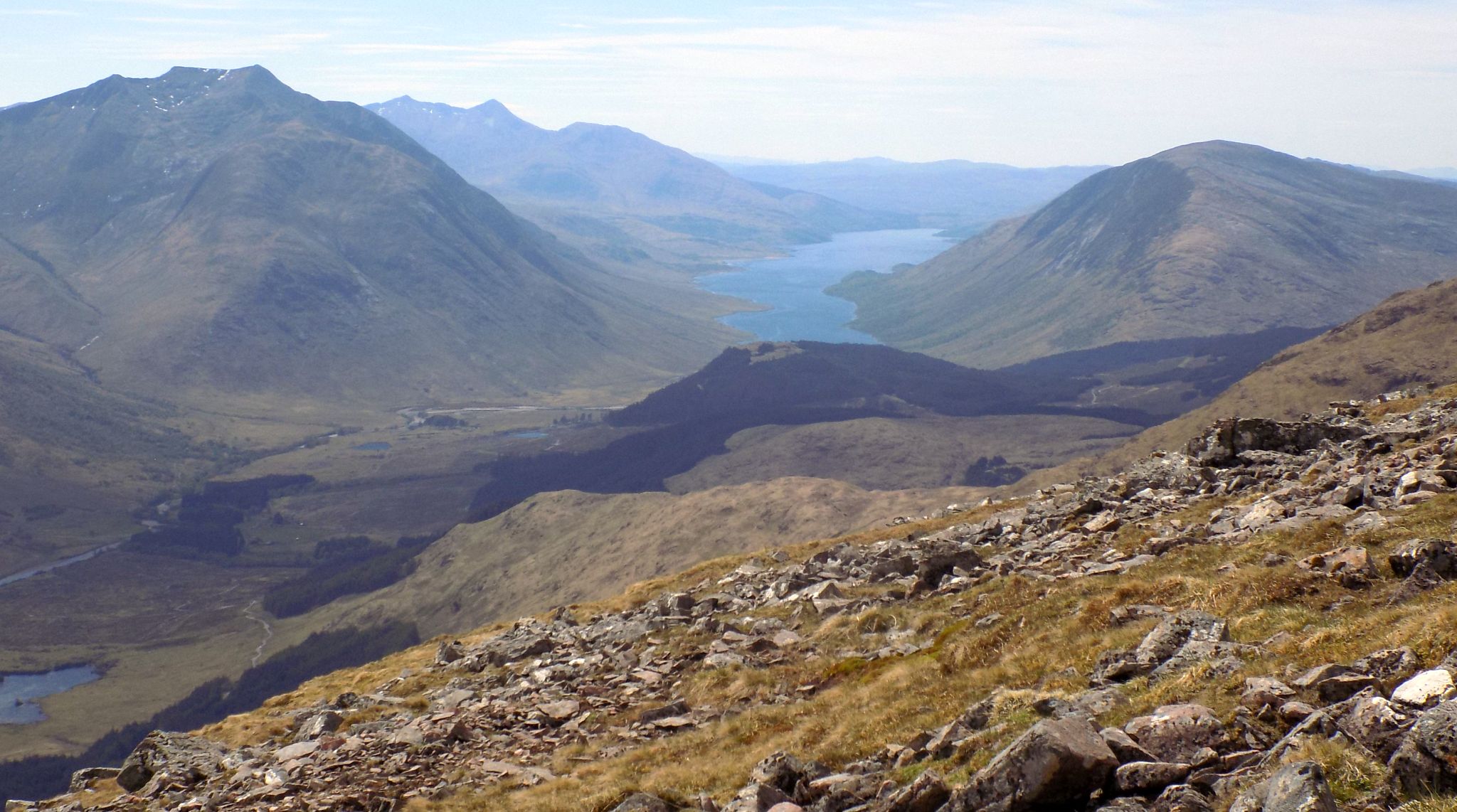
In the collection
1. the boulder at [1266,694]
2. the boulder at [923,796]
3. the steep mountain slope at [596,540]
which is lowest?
the steep mountain slope at [596,540]

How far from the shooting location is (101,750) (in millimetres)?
141375

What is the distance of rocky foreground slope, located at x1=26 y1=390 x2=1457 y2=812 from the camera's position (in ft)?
41.4

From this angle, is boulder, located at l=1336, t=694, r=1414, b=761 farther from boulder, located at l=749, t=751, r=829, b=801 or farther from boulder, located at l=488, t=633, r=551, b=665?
boulder, located at l=488, t=633, r=551, b=665

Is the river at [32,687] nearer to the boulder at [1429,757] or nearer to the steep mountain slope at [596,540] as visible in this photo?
the steep mountain slope at [596,540]

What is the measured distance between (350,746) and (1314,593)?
20.3 meters

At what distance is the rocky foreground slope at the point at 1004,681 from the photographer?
12633 mm

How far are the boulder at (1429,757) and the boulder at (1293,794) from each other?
69 centimetres

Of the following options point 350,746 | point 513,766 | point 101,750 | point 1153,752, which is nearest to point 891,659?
point 513,766

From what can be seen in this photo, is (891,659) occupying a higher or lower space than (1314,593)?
lower

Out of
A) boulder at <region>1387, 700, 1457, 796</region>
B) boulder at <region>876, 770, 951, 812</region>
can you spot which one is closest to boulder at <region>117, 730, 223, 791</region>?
boulder at <region>876, 770, 951, 812</region>

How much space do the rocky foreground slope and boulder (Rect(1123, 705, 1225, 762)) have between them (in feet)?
0.10

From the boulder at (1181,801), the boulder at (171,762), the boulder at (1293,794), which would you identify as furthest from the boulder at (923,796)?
the boulder at (171,762)

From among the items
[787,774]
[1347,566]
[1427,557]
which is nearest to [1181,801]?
[787,774]

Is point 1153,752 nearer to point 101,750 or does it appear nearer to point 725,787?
point 725,787
